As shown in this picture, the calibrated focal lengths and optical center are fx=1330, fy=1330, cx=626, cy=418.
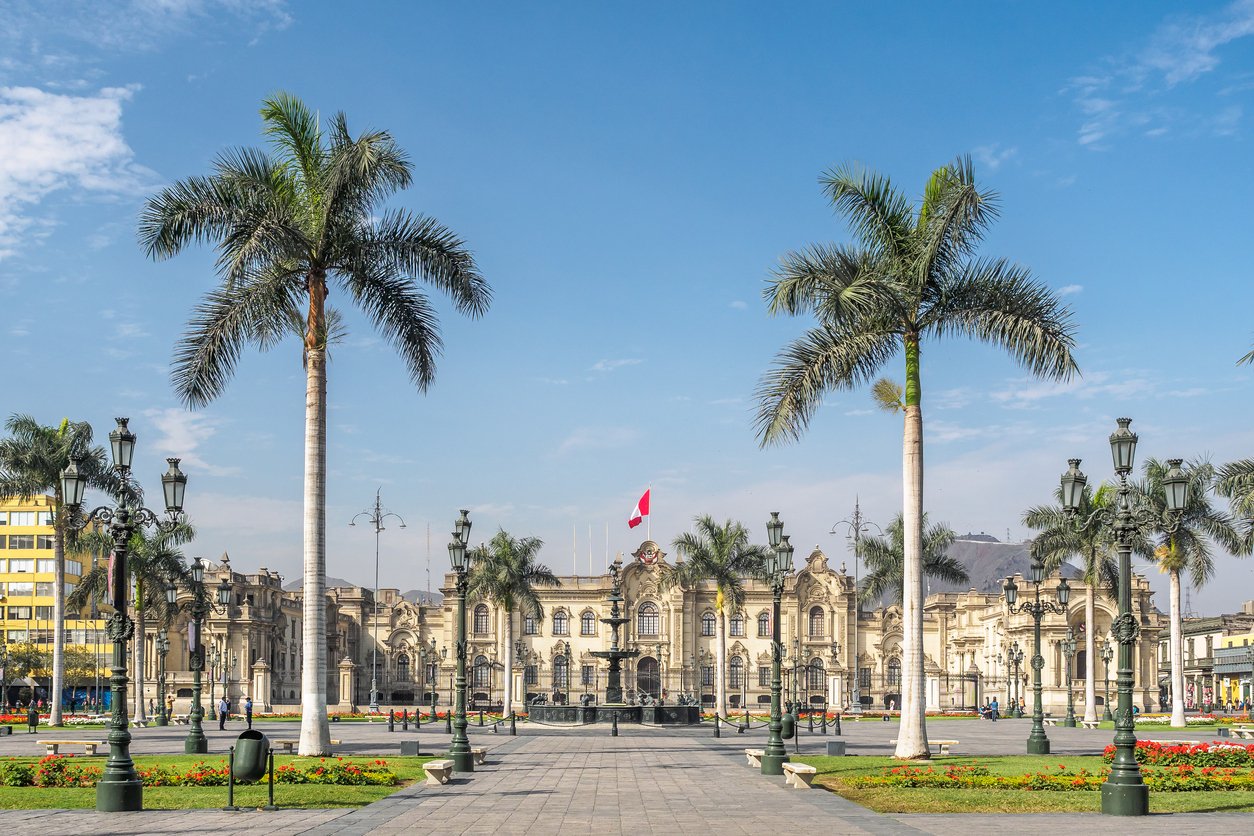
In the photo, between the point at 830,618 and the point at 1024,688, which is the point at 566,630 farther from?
the point at 1024,688

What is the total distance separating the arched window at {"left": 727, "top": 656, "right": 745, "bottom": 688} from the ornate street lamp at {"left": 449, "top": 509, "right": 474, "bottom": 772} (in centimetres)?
6897

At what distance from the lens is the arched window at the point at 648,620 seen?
9812cm

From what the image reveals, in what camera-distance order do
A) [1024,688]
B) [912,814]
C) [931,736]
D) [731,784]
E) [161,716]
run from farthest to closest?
1. [1024,688]
2. [161,716]
3. [931,736]
4. [731,784]
5. [912,814]

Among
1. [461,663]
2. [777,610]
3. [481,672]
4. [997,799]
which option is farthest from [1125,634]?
[481,672]

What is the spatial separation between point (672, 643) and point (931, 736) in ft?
174

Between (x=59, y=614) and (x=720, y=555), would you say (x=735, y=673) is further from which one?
(x=59, y=614)

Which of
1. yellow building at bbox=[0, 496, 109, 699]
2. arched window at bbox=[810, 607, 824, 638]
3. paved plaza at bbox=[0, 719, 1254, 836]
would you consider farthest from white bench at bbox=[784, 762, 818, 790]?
yellow building at bbox=[0, 496, 109, 699]

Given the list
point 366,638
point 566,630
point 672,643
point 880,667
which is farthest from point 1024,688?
point 366,638

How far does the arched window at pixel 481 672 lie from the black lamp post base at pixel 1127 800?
79687 mm

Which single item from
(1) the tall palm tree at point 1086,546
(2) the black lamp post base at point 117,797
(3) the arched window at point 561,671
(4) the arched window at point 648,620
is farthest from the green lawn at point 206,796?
(3) the arched window at point 561,671

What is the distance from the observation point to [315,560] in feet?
87.6

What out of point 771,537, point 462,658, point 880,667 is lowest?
point 880,667

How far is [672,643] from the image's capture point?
9750cm

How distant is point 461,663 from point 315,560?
424 centimetres
